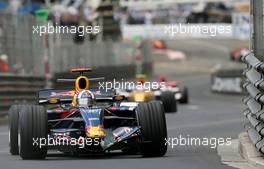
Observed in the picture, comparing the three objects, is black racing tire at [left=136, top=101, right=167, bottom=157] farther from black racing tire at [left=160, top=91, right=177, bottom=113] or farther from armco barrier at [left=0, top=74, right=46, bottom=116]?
black racing tire at [left=160, top=91, right=177, bottom=113]

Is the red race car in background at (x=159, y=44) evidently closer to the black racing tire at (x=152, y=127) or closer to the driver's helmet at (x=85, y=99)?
the driver's helmet at (x=85, y=99)

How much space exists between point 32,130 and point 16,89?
1277 cm

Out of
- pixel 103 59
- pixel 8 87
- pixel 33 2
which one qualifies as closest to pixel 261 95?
pixel 8 87

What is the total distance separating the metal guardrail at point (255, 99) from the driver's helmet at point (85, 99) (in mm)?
2163

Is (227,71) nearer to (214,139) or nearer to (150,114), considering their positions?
(214,139)

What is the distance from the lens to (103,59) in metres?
45.5

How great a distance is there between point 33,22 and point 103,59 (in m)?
17.5

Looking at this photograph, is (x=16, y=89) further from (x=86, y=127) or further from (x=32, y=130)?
(x=32, y=130)

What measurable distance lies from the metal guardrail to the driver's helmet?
2.16 meters

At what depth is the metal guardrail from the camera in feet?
36.8

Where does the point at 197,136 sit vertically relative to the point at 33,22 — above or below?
below

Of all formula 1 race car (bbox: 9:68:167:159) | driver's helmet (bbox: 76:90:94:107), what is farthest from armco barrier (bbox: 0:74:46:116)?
driver's helmet (bbox: 76:90:94:107)

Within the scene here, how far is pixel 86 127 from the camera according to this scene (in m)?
12.3

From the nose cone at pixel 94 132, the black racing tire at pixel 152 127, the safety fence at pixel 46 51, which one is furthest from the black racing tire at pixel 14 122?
the safety fence at pixel 46 51
